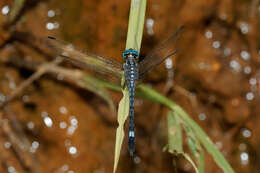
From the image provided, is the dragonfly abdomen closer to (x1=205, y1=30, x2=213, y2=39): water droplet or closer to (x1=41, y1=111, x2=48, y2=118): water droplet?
(x1=41, y1=111, x2=48, y2=118): water droplet

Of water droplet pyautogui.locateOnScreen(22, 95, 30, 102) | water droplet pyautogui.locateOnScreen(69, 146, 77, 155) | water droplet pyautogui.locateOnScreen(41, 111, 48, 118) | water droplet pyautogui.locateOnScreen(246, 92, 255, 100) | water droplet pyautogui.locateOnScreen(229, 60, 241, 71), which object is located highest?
water droplet pyautogui.locateOnScreen(229, 60, 241, 71)

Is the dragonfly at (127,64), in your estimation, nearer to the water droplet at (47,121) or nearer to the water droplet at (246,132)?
the water droplet at (47,121)

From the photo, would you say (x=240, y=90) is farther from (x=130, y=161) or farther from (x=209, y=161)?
(x=130, y=161)

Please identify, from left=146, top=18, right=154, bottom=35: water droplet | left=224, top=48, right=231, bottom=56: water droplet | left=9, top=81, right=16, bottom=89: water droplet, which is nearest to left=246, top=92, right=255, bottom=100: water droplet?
left=224, top=48, right=231, bottom=56: water droplet

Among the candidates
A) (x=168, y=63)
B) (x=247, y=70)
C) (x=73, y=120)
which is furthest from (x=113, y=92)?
(x=247, y=70)

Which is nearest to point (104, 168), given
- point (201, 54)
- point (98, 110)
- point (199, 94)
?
point (98, 110)

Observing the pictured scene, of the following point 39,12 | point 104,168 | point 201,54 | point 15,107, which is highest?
point 39,12

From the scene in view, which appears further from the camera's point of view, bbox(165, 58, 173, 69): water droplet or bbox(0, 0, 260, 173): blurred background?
bbox(165, 58, 173, 69): water droplet

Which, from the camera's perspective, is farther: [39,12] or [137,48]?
[39,12]

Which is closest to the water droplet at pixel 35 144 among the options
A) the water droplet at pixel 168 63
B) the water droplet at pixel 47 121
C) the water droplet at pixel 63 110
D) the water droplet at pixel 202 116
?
the water droplet at pixel 47 121
